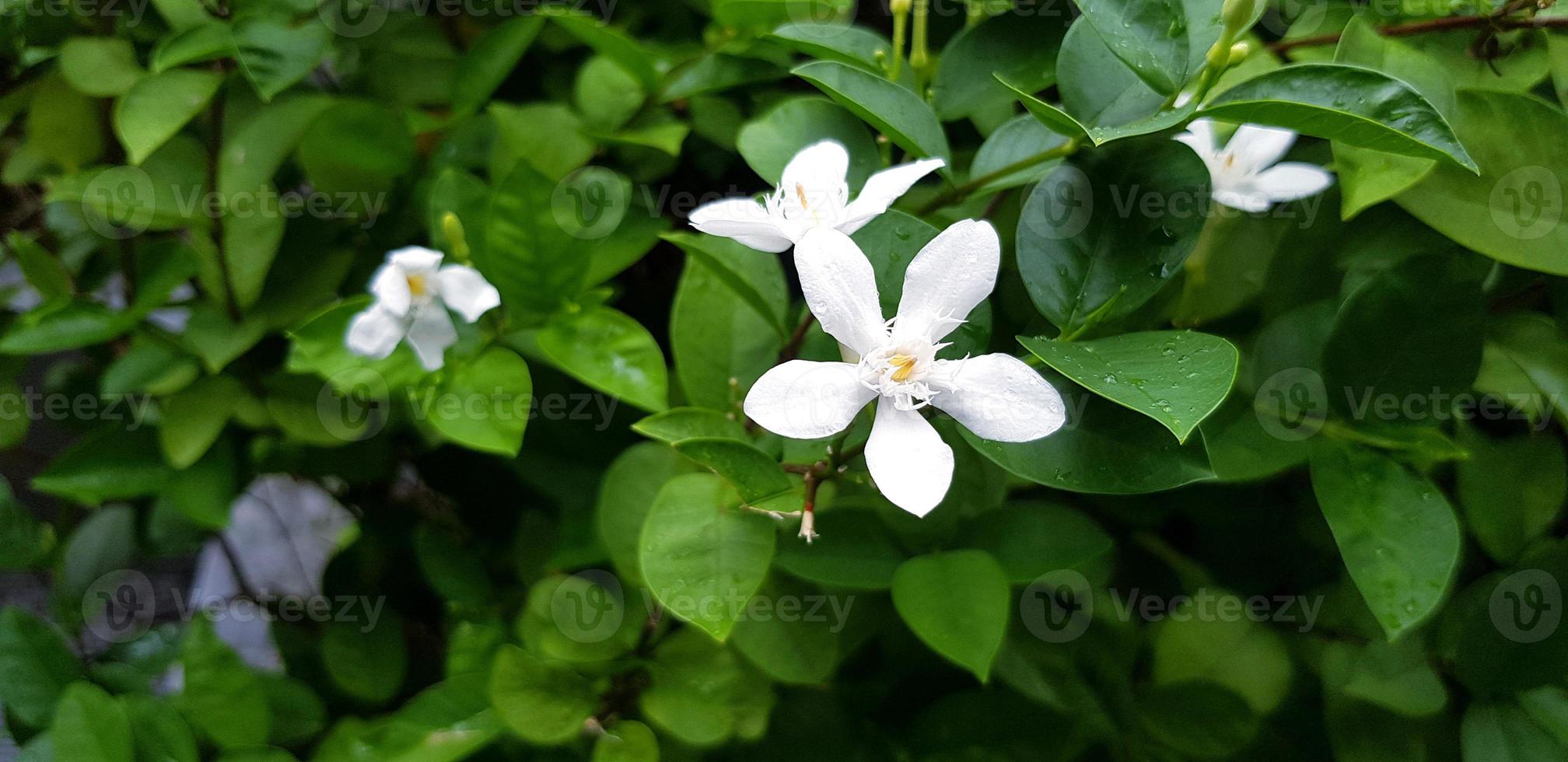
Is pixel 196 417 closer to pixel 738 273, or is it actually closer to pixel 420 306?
pixel 420 306

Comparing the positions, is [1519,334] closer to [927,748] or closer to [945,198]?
[945,198]

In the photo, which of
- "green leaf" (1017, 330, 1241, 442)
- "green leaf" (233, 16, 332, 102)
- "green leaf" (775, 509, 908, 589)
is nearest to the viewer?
"green leaf" (1017, 330, 1241, 442)

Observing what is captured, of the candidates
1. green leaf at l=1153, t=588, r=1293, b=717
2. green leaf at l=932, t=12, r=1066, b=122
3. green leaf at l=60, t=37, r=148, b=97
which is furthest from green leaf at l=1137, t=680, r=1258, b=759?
green leaf at l=60, t=37, r=148, b=97

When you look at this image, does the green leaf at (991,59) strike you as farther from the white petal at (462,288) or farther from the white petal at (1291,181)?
the white petal at (462,288)

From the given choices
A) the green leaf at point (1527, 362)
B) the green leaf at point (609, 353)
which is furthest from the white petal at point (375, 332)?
the green leaf at point (1527, 362)

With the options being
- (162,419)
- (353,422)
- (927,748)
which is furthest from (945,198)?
(162,419)

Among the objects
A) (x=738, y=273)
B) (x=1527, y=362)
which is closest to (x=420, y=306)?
(x=738, y=273)

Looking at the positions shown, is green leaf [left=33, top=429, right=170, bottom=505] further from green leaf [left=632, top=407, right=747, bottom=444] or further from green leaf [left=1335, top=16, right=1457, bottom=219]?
green leaf [left=1335, top=16, right=1457, bottom=219]
